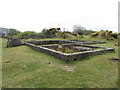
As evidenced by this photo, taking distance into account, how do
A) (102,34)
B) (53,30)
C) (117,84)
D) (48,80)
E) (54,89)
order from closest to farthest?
(54,89), (117,84), (48,80), (102,34), (53,30)

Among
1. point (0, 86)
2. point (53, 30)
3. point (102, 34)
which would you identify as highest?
point (53, 30)

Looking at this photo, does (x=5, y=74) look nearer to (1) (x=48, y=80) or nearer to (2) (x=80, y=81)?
(1) (x=48, y=80)

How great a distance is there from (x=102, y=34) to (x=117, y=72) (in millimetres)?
21793

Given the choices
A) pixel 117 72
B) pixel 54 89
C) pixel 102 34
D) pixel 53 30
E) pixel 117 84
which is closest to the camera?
pixel 54 89

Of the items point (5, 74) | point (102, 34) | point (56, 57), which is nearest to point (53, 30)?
point (102, 34)

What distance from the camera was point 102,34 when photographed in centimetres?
2505

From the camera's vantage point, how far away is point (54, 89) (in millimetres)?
3768

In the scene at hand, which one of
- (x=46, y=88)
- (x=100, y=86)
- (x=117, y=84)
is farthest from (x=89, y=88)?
(x=46, y=88)

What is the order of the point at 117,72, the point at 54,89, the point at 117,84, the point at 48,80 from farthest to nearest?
the point at 117,72 < the point at 48,80 < the point at 117,84 < the point at 54,89

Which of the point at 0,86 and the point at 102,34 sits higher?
the point at 102,34

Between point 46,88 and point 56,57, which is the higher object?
point 56,57

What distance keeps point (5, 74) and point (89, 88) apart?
4653mm

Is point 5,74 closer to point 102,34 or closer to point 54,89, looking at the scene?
point 54,89

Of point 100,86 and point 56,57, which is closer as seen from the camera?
point 100,86
